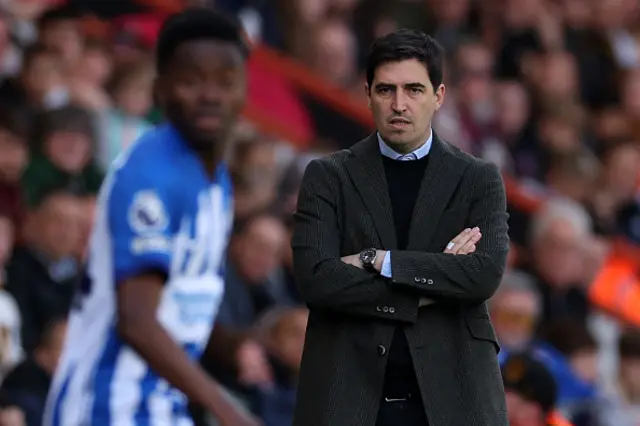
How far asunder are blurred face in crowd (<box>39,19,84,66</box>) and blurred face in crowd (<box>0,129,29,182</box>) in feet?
3.89

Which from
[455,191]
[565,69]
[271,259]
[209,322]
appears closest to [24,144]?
[271,259]

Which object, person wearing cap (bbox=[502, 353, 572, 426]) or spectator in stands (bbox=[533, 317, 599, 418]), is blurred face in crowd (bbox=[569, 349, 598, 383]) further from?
person wearing cap (bbox=[502, 353, 572, 426])

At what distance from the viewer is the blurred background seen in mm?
8328

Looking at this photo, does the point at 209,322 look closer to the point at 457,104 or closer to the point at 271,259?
the point at 271,259

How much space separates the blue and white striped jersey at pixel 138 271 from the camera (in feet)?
16.6

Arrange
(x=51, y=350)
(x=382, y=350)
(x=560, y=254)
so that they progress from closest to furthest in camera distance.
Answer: (x=382, y=350) → (x=51, y=350) → (x=560, y=254)

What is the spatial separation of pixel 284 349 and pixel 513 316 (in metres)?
1.69

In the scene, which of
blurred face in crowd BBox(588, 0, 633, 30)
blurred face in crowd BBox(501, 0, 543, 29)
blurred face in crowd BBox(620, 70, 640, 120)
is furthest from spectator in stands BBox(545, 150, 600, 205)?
blurred face in crowd BBox(588, 0, 633, 30)

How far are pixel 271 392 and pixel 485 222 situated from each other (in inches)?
161

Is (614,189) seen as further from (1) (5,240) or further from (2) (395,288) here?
(2) (395,288)

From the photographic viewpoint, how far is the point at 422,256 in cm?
416

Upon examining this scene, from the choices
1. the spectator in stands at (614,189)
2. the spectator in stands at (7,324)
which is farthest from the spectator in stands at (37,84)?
the spectator in stands at (614,189)

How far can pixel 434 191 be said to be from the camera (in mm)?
4156

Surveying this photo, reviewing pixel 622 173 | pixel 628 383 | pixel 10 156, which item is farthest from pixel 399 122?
pixel 622 173
